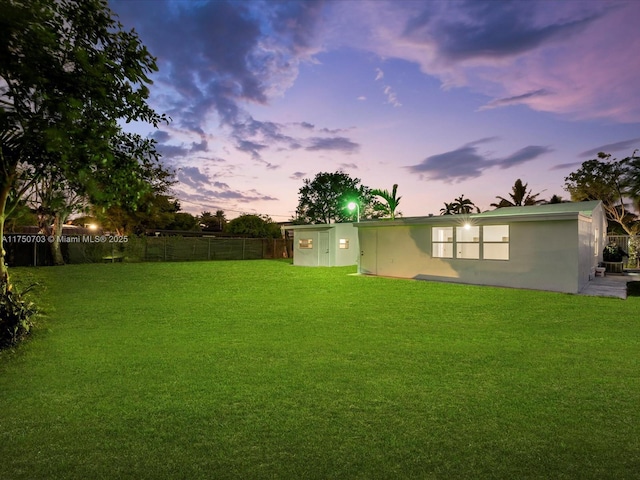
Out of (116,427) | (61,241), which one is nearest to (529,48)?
(116,427)

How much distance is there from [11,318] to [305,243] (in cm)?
1755

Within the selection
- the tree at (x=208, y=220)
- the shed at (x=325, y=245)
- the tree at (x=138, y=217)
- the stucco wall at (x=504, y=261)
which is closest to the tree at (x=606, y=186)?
the shed at (x=325, y=245)

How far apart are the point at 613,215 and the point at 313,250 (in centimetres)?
2092

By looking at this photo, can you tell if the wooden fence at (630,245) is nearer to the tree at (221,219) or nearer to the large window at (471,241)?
the large window at (471,241)

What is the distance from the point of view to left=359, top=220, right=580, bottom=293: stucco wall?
36.6 feet

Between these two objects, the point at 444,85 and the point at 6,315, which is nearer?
the point at 6,315

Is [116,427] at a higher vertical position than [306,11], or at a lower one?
lower

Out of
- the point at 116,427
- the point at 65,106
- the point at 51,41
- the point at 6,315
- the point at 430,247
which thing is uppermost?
the point at 51,41

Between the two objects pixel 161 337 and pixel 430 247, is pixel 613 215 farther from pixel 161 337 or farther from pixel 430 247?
pixel 161 337

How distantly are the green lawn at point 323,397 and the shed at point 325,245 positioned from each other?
14.4m

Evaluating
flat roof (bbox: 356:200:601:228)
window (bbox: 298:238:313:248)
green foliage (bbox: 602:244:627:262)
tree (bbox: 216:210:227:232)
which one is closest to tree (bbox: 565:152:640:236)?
green foliage (bbox: 602:244:627:262)

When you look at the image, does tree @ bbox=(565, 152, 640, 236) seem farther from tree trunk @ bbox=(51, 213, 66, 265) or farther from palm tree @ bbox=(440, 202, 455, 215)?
tree trunk @ bbox=(51, 213, 66, 265)

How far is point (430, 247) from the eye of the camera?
14320 millimetres

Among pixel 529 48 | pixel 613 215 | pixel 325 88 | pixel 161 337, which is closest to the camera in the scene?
pixel 161 337
